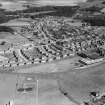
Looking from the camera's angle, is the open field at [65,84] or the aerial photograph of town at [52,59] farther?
the aerial photograph of town at [52,59]

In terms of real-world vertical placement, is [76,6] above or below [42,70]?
above

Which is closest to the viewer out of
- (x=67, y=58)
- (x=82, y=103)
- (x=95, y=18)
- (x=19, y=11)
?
(x=82, y=103)

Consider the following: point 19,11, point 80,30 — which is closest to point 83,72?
point 80,30

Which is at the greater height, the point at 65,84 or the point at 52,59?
the point at 52,59

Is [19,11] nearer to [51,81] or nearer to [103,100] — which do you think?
[51,81]

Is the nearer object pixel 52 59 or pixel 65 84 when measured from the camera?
pixel 65 84

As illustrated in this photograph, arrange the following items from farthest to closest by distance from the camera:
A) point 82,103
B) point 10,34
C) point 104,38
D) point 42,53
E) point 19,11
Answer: point 19,11, point 10,34, point 104,38, point 42,53, point 82,103

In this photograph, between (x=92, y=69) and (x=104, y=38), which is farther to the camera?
(x=104, y=38)

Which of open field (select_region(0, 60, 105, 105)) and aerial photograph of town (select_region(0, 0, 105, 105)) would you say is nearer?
open field (select_region(0, 60, 105, 105))
